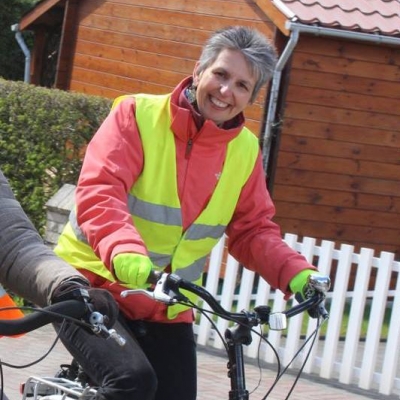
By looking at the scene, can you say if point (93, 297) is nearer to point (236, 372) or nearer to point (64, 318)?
point (64, 318)

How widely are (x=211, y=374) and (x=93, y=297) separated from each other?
17.0 feet

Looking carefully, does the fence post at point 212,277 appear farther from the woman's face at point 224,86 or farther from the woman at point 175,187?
the woman's face at point 224,86

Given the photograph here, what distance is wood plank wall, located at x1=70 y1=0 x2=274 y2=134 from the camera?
13023 millimetres

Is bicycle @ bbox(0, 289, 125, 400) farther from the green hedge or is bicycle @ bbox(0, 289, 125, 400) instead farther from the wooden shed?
the wooden shed

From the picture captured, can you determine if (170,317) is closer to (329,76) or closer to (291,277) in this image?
(291,277)

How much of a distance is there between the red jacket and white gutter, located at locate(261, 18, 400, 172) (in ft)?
23.0

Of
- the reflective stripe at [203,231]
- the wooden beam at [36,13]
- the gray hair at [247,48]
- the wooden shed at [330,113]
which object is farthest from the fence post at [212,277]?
the wooden beam at [36,13]

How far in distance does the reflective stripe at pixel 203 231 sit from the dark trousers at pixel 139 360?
1.06 ft

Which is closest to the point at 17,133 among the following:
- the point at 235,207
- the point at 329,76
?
the point at 329,76

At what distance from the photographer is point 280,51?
1196cm

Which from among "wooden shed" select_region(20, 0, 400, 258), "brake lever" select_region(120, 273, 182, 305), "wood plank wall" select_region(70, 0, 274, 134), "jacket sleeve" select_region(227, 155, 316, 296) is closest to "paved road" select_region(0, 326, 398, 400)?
"jacket sleeve" select_region(227, 155, 316, 296)

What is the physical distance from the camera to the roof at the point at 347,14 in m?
11.5

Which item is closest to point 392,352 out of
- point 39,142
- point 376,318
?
point 376,318

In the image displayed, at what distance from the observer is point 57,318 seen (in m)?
2.65
